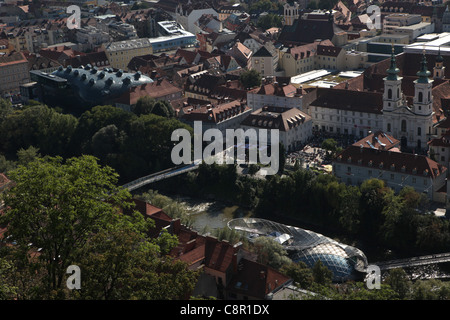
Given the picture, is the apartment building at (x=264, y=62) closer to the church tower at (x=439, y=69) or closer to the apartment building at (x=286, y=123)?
the church tower at (x=439, y=69)

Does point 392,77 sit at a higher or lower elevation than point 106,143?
higher

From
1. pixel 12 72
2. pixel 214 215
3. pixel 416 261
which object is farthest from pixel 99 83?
pixel 416 261

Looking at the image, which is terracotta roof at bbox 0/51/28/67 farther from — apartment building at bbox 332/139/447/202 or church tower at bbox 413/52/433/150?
church tower at bbox 413/52/433/150

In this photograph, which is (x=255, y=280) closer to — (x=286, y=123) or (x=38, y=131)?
(x=286, y=123)

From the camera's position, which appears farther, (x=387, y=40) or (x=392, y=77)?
(x=387, y=40)

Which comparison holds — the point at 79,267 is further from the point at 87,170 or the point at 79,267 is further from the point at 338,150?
the point at 338,150

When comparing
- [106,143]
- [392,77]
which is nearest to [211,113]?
[106,143]
